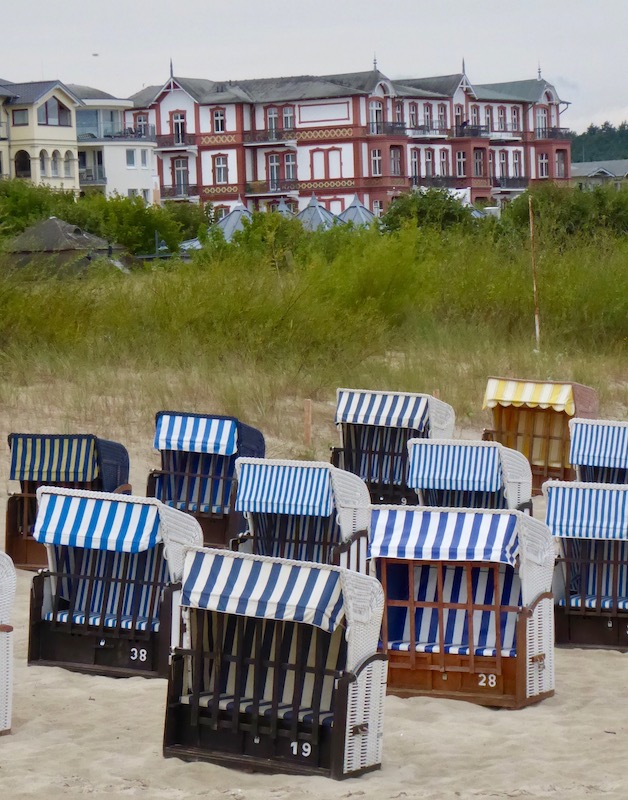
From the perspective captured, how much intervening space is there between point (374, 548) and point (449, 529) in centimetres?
39

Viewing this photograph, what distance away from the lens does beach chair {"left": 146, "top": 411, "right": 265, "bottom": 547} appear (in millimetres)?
10664

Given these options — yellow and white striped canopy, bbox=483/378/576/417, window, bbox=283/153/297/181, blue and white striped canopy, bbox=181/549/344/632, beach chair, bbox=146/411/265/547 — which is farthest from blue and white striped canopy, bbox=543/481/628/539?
window, bbox=283/153/297/181

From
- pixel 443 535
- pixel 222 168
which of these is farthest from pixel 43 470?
pixel 222 168

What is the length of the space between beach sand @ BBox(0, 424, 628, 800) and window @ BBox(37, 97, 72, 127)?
240 feet

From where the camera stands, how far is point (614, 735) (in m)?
6.77

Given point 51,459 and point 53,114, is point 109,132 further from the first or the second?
point 51,459

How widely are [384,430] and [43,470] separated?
3219mm

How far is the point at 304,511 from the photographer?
345 inches

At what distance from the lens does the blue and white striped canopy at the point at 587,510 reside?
8.19 metres

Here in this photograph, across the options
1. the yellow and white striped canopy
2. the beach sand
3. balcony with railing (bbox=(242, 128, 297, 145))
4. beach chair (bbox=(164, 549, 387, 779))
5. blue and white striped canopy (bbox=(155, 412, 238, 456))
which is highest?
balcony with railing (bbox=(242, 128, 297, 145))

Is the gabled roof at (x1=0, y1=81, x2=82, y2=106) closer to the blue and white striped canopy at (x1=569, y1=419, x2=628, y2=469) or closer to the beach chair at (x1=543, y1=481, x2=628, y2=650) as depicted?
the blue and white striped canopy at (x1=569, y1=419, x2=628, y2=469)

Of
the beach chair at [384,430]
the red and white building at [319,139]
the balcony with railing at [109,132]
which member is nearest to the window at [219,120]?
the red and white building at [319,139]

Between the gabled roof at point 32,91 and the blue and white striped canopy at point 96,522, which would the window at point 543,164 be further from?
the blue and white striped canopy at point 96,522

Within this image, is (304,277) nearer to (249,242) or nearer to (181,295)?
(181,295)
